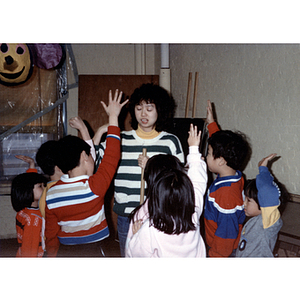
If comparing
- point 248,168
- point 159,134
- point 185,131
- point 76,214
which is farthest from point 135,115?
point 248,168

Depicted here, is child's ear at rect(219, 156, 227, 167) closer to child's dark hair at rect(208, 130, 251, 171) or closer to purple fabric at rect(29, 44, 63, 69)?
child's dark hair at rect(208, 130, 251, 171)

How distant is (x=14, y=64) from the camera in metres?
1.52

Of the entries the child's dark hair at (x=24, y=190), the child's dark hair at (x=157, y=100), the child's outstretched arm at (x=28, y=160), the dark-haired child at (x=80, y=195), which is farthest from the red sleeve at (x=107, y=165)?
the child's outstretched arm at (x=28, y=160)

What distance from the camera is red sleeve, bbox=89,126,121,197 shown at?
113 centimetres

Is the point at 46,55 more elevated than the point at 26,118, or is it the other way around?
the point at 46,55

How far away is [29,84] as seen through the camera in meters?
1.64

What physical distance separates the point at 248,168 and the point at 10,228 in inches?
48.7

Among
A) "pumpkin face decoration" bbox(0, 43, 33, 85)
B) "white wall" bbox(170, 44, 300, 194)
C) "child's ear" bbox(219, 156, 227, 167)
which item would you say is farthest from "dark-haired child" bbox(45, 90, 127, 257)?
"white wall" bbox(170, 44, 300, 194)

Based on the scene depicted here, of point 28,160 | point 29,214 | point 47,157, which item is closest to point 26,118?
point 28,160

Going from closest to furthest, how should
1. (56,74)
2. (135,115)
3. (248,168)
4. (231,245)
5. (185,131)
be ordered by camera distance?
(231,245) → (135,115) → (248,168) → (185,131) → (56,74)

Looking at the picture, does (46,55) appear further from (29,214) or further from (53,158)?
(29,214)

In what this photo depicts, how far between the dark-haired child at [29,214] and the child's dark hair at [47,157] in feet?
0.20

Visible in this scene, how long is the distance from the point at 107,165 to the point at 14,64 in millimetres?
A: 825

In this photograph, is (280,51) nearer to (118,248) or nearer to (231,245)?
(231,245)
